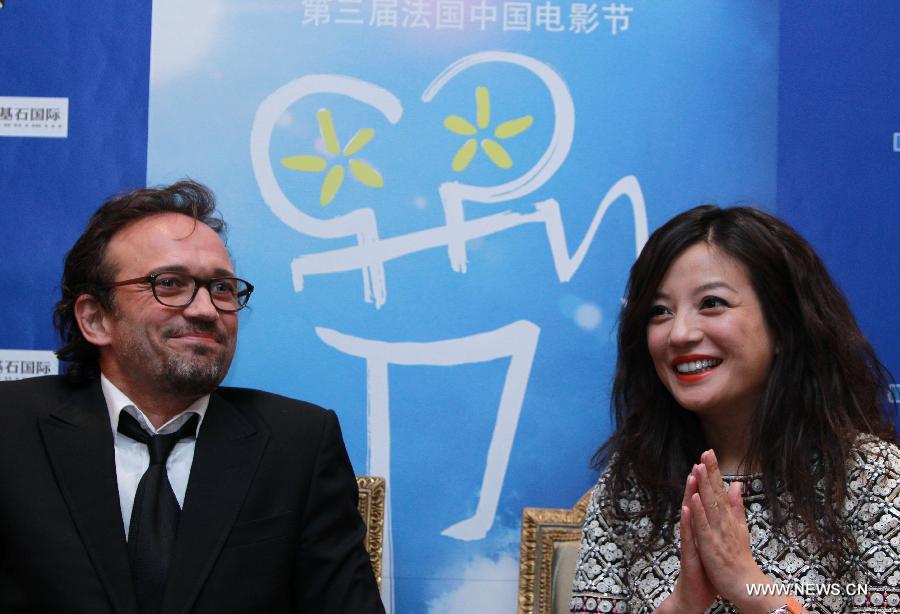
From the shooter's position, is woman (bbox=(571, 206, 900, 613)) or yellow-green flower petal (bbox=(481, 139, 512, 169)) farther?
yellow-green flower petal (bbox=(481, 139, 512, 169))

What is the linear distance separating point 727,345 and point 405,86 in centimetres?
130

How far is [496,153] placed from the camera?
286 cm

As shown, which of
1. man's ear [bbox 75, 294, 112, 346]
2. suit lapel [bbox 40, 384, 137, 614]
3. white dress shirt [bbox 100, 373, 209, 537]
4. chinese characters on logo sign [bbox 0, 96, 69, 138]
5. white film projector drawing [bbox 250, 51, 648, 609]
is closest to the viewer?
suit lapel [bbox 40, 384, 137, 614]

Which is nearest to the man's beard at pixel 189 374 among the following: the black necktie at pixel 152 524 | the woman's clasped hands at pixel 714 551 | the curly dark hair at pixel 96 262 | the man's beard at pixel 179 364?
the man's beard at pixel 179 364

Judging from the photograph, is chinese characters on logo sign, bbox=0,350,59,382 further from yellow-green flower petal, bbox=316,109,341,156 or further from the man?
yellow-green flower petal, bbox=316,109,341,156

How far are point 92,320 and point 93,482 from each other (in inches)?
17.9

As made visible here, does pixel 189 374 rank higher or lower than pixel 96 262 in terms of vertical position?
lower

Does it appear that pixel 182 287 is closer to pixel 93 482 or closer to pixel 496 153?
pixel 93 482

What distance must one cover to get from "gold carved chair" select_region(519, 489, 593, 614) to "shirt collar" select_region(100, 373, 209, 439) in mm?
1004

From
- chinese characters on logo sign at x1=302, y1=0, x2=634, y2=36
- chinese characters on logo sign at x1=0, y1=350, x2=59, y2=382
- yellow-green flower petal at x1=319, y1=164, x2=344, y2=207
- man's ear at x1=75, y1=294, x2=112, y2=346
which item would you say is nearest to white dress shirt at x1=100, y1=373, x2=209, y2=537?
man's ear at x1=75, y1=294, x2=112, y2=346

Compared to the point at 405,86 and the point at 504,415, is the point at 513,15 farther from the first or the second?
the point at 504,415

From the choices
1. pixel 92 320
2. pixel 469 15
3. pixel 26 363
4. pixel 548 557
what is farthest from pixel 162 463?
pixel 469 15

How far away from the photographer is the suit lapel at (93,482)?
1.94m

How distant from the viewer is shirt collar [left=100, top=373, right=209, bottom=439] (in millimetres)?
2184
